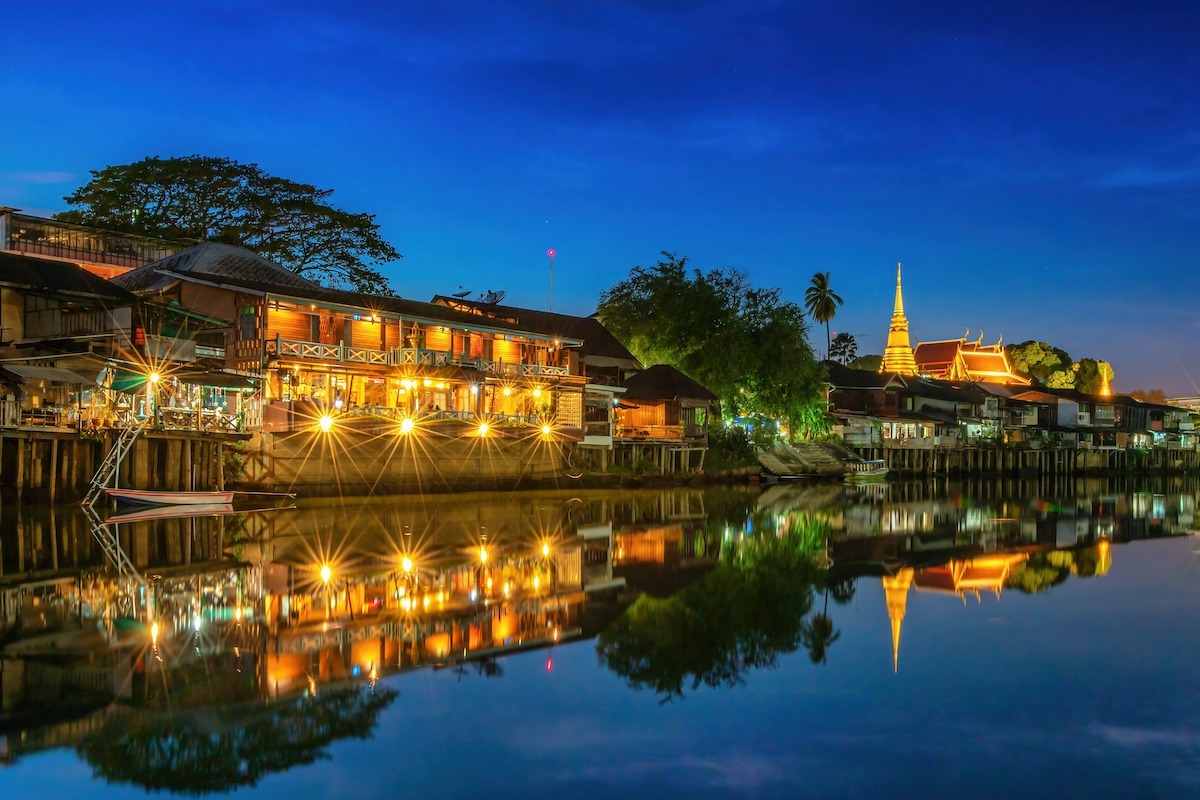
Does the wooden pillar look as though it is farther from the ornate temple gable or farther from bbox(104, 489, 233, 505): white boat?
the ornate temple gable

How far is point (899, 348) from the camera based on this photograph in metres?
104

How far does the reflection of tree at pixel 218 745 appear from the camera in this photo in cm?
980

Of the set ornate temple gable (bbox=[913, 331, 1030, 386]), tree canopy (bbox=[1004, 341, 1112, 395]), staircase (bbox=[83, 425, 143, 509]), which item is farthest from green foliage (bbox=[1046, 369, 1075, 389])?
staircase (bbox=[83, 425, 143, 509])

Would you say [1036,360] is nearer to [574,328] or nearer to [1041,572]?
[574,328]

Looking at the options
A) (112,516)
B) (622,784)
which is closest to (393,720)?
(622,784)

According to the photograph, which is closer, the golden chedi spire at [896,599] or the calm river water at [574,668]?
the calm river water at [574,668]

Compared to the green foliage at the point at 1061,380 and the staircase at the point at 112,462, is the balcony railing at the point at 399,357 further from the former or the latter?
the green foliage at the point at 1061,380

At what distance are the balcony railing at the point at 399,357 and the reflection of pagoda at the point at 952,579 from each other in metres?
22.2

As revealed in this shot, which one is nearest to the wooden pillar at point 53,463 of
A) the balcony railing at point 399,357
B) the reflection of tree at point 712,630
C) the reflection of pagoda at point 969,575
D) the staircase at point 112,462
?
the staircase at point 112,462

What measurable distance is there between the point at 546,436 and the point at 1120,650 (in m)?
31.8

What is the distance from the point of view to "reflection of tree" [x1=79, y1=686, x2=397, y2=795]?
32.2 feet

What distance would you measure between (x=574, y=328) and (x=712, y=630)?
1660 inches

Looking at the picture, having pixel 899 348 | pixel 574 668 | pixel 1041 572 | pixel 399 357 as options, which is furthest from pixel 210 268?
pixel 899 348

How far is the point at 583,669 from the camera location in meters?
14.2
